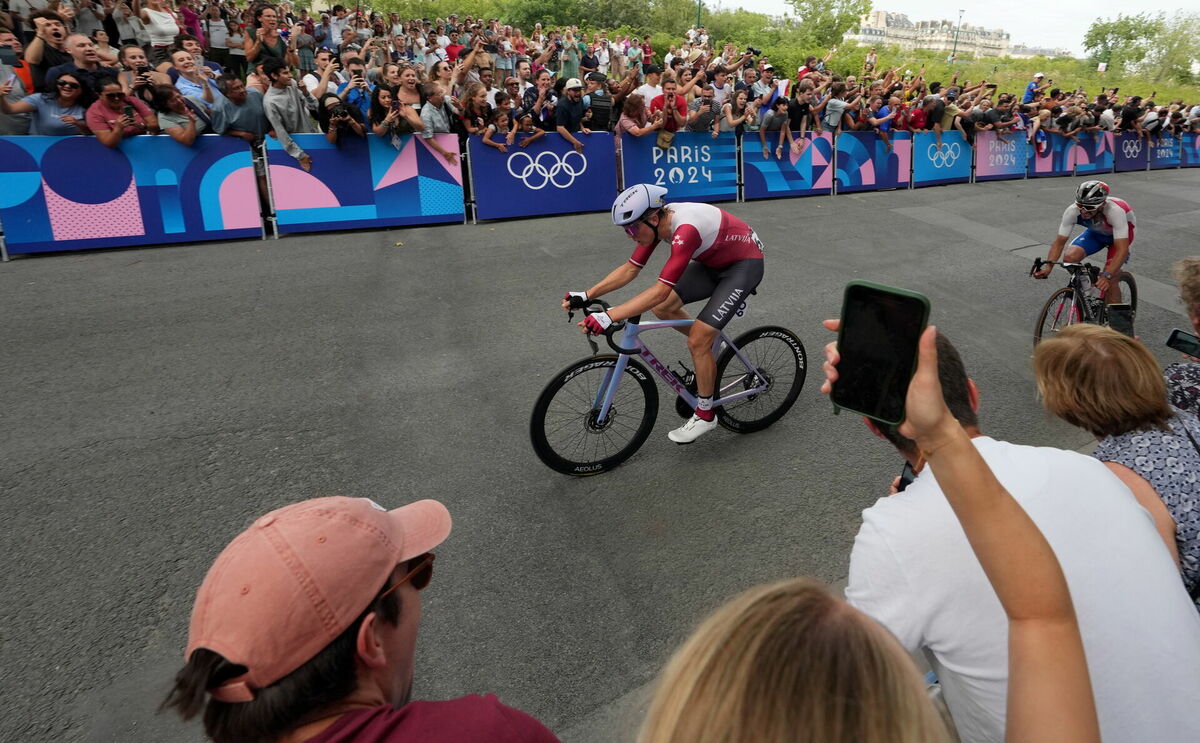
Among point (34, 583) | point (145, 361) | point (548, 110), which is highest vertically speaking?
point (548, 110)

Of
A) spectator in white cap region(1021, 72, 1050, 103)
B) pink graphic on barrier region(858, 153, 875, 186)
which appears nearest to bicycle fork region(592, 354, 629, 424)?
pink graphic on barrier region(858, 153, 875, 186)

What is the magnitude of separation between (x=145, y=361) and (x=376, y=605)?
5.78 metres

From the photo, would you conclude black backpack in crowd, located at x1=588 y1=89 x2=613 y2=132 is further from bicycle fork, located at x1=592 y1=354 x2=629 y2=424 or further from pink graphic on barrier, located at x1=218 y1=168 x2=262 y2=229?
bicycle fork, located at x1=592 y1=354 x2=629 y2=424

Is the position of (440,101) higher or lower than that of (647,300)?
higher

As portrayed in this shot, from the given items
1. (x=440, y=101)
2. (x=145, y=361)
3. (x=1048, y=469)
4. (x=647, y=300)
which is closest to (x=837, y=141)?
(x=440, y=101)

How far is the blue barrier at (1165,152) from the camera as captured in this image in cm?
2192

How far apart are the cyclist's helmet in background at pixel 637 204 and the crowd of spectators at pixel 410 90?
264 inches

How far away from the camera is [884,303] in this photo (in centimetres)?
136

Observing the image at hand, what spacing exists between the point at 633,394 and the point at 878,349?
134 inches

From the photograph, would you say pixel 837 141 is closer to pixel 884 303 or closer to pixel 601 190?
pixel 601 190

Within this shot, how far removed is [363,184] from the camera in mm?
10016

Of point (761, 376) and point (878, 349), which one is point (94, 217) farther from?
point (878, 349)

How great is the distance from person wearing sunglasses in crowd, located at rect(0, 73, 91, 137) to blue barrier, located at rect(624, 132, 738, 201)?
306 inches

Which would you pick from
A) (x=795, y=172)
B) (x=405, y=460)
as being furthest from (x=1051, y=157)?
(x=405, y=460)
